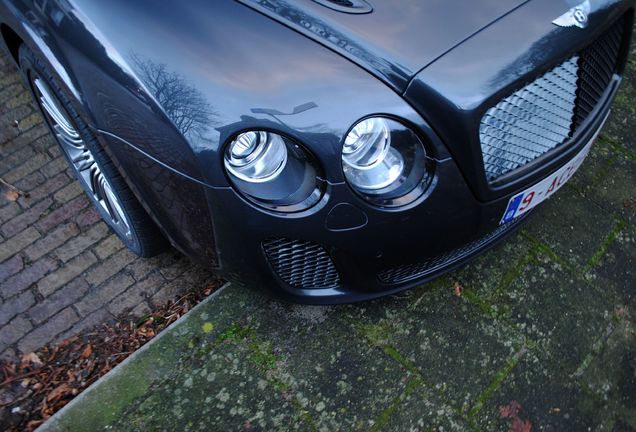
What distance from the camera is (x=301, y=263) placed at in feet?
5.92

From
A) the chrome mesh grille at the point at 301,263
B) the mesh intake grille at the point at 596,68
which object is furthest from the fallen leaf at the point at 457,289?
the mesh intake grille at the point at 596,68

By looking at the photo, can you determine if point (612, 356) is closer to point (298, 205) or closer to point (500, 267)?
point (500, 267)

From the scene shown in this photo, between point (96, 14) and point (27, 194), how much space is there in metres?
1.27

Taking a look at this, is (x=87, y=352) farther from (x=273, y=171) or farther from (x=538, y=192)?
(x=538, y=192)

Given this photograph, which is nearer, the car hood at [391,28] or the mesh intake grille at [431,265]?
the car hood at [391,28]

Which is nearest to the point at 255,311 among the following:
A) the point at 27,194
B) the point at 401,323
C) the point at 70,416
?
the point at 401,323

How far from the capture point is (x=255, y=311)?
223 centimetres

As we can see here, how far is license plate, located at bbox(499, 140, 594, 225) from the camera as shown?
1.88m

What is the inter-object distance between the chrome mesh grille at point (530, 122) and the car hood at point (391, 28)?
0.80 ft

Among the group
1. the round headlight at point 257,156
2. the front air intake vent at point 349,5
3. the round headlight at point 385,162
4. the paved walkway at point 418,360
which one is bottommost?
the paved walkway at point 418,360

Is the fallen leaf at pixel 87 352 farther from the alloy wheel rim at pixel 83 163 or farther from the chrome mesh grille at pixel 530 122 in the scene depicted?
the chrome mesh grille at pixel 530 122

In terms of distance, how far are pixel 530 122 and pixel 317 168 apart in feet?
2.34

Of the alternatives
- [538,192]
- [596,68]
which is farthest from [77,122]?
[596,68]

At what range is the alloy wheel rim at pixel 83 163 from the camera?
7.20 ft
